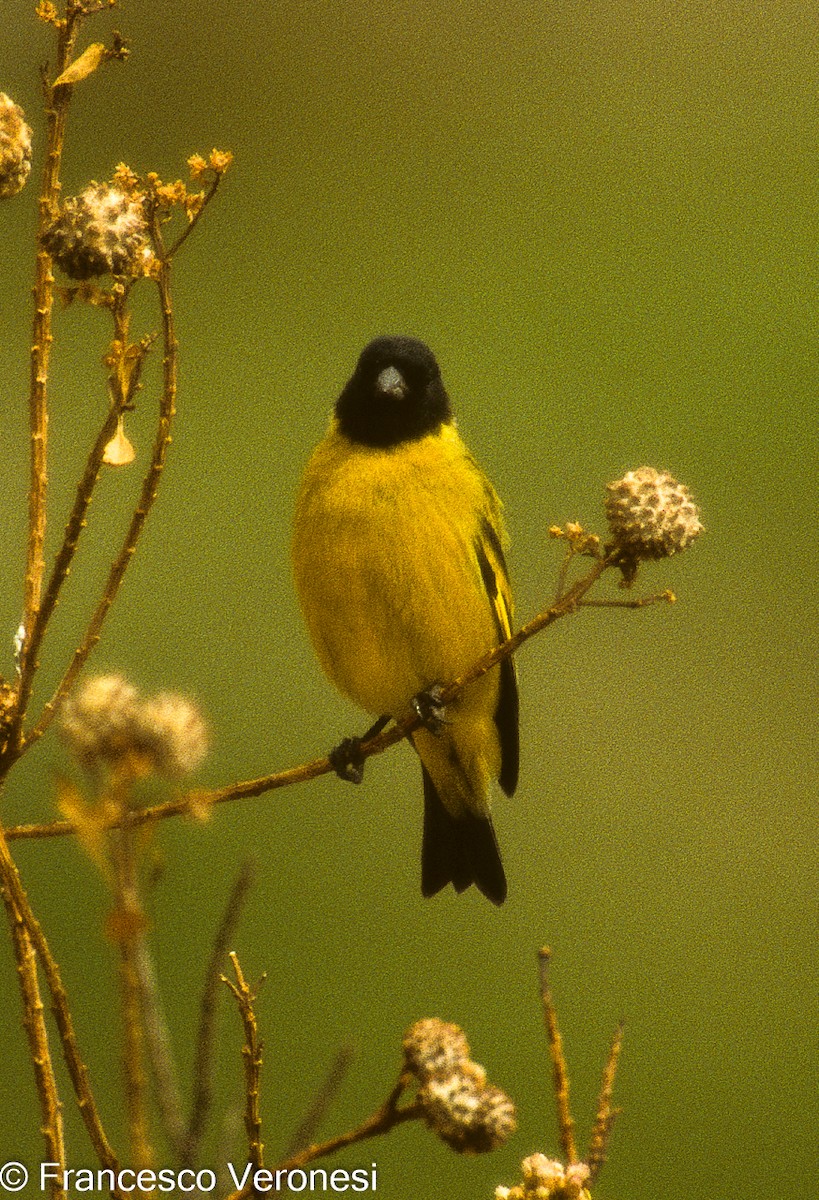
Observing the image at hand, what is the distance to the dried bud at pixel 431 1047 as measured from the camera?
113 cm

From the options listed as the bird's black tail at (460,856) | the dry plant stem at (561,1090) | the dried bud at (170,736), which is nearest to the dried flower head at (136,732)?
the dried bud at (170,736)

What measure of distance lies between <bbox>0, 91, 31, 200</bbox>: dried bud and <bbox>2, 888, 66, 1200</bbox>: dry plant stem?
0.57 meters

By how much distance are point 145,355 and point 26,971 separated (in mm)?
487

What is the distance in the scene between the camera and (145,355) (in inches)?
51.1

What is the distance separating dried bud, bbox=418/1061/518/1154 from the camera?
1.07m

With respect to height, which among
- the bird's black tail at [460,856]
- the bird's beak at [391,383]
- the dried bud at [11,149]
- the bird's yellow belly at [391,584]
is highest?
the bird's beak at [391,383]

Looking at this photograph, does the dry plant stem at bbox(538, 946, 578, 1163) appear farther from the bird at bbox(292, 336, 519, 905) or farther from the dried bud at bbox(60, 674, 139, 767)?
the bird at bbox(292, 336, 519, 905)

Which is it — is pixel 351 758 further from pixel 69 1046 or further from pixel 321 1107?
pixel 69 1046

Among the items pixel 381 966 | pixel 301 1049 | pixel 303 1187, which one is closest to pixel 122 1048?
pixel 303 1187

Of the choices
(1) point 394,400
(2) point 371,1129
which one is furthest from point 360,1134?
(1) point 394,400

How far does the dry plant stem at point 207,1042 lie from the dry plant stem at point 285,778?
0.23 feet

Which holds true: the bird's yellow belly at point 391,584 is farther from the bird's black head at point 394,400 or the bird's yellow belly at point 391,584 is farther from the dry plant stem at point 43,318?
the dry plant stem at point 43,318

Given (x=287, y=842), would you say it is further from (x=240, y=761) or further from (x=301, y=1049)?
(x=301, y=1049)

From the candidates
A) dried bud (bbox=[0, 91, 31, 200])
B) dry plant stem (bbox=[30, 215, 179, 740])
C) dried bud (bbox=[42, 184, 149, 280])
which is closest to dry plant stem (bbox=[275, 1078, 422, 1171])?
dry plant stem (bbox=[30, 215, 179, 740])
